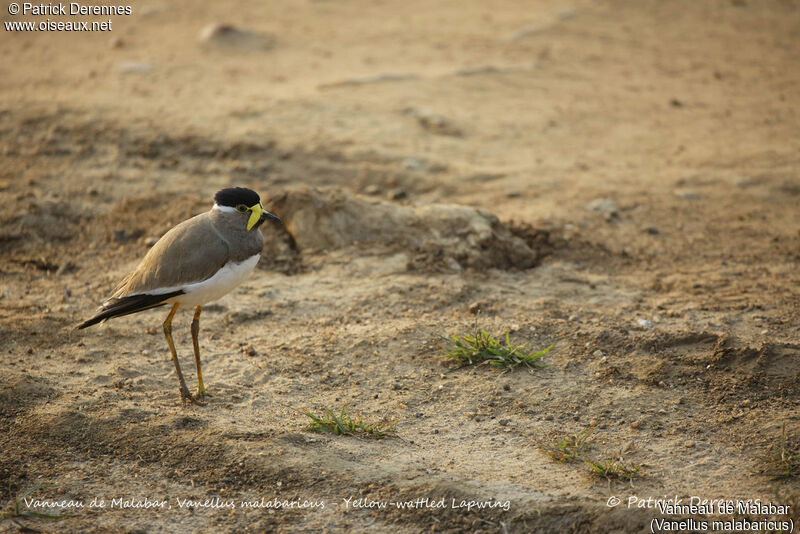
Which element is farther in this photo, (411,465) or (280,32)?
(280,32)

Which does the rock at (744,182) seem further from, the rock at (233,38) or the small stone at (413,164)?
the rock at (233,38)

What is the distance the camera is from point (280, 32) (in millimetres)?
11297

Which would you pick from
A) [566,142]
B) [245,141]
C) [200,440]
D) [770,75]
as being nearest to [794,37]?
[770,75]

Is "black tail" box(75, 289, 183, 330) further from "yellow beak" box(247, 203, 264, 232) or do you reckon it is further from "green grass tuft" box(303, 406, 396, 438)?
"green grass tuft" box(303, 406, 396, 438)

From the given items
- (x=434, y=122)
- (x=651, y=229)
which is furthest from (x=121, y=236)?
(x=651, y=229)

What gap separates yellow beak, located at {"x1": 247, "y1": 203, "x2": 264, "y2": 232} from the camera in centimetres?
476

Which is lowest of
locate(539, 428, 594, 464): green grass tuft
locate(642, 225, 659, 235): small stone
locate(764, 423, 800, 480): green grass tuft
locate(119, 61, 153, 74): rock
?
locate(539, 428, 594, 464): green grass tuft

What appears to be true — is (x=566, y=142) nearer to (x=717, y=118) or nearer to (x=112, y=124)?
(x=717, y=118)

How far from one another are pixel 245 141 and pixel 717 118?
5.29 metres

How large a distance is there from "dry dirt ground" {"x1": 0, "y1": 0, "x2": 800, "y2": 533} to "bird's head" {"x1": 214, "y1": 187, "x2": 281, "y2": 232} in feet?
3.30

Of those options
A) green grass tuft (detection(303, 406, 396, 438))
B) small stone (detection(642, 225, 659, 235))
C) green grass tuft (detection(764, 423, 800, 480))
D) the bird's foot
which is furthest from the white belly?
small stone (detection(642, 225, 659, 235))

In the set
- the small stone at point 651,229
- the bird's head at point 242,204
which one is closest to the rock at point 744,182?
the small stone at point 651,229

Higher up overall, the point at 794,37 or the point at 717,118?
the point at 794,37

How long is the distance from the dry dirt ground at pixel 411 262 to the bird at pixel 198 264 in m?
0.58
